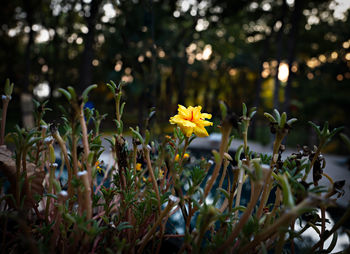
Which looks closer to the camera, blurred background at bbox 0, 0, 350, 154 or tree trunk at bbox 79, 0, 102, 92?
tree trunk at bbox 79, 0, 102, 92

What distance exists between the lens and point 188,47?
417 inches

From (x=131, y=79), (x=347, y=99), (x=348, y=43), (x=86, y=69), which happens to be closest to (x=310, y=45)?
(x=348, y=43)

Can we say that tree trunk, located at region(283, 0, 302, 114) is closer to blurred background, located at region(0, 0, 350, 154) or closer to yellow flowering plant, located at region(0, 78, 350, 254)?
blurred background, located at region(0, 0, 350, 154)

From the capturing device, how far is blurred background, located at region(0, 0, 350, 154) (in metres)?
3.51

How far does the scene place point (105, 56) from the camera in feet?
42.6

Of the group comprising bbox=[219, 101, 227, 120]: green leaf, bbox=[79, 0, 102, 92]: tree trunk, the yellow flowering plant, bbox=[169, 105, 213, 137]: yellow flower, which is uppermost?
bbox=[79, 0, 102, 92]: tree trunk

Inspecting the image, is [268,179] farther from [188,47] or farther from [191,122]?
[188,47]

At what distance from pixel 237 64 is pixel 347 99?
23.7 feet

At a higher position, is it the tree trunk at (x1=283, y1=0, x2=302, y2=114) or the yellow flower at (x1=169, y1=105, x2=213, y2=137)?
the tree trunk at (x1=283, y1=0, x2=302, y2=114)

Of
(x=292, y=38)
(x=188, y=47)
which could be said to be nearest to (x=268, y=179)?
(x=292, y=38)

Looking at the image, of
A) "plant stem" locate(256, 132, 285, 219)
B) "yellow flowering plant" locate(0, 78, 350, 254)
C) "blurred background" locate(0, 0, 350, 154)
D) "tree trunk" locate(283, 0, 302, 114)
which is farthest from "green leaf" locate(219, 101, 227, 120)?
"tree trunk" locate(283, 0, 302, 114)

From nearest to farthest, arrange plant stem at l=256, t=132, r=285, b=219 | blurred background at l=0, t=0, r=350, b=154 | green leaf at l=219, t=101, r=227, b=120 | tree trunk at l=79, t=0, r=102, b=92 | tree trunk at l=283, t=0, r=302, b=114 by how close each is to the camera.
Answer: green leaf at l=219, t=101, r=227, b=120
plant stem at l=256, t=132, r=285, b=219
tree trunk at l=79, t=0, r=102, b=92
blurred background at l=0, t=0, r=350, b=154
tree trunk at l=283, t=0, r=302, b=114

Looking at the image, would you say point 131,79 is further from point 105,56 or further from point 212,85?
point 212,85

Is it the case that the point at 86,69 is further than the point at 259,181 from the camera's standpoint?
Yes
